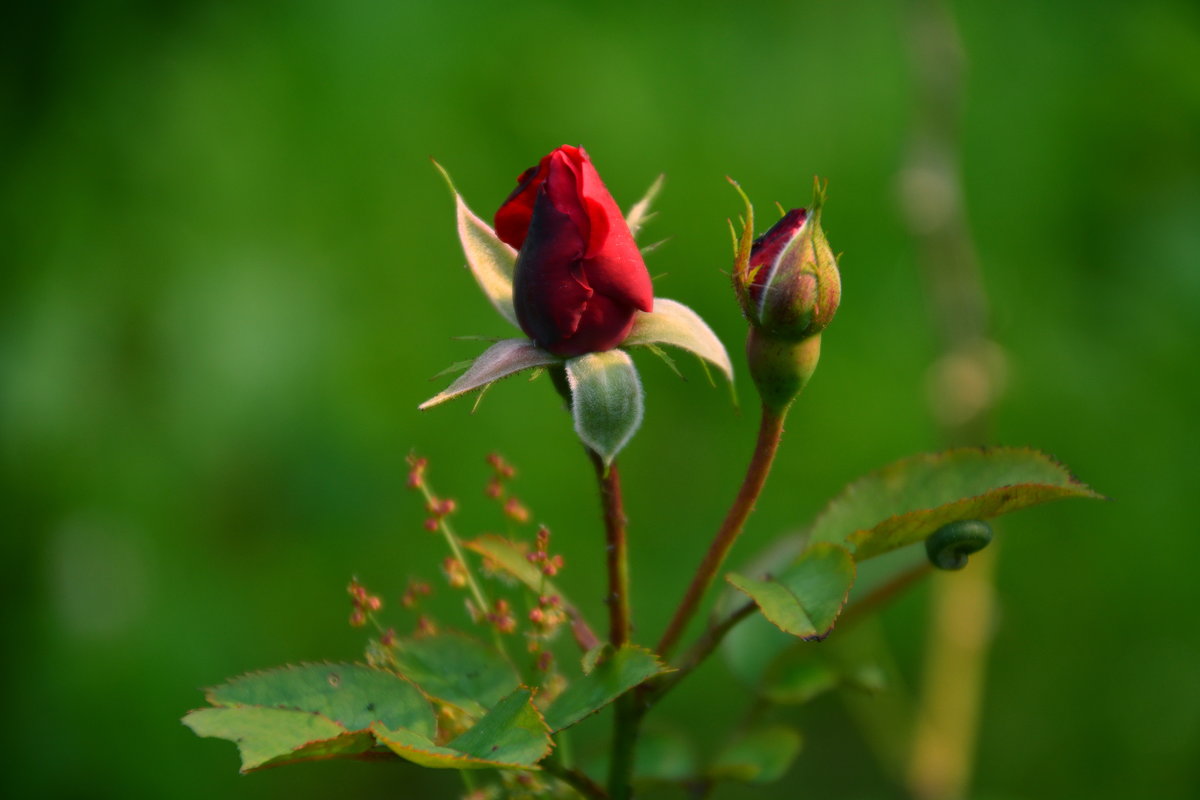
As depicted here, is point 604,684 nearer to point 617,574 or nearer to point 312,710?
point 617,574

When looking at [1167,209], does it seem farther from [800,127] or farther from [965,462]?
[965,462]

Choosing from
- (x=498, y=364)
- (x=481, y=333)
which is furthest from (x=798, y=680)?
(x=481, y=333)

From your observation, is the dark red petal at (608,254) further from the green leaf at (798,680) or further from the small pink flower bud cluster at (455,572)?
the green leaf at (798,680)

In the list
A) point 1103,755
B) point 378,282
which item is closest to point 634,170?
point 378,282

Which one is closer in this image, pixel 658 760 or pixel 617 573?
pixel 617 573

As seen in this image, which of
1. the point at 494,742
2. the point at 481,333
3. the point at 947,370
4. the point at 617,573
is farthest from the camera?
the point at 481,333

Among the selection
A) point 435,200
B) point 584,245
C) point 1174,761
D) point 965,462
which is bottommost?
point 1174,761

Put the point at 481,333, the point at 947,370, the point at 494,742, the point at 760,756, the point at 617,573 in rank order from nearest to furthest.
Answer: the point at 494,742 → the point at 617,573 → the point at 760,756 → the point at 947,370 → the point at 481,333

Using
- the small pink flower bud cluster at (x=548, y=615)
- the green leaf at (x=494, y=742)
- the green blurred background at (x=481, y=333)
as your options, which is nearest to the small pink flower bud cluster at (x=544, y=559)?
the small pink flower bud cluster at (x=548, y=615)
